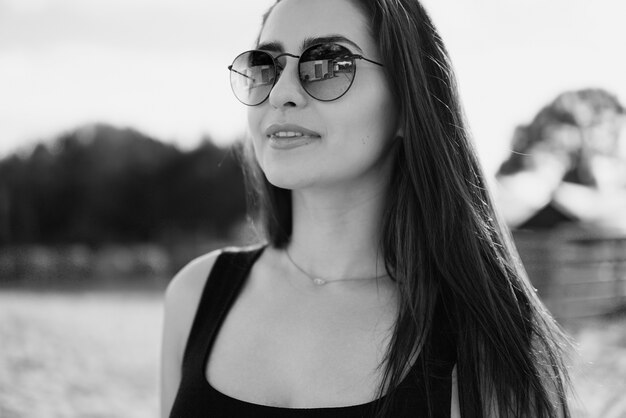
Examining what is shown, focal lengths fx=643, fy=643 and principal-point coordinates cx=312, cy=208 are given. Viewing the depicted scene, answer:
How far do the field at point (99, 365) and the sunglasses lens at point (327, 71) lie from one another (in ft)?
3.76

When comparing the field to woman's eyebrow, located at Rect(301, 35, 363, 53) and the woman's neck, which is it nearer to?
the woman's neck

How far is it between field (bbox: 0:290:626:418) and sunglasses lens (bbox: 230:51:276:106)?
125 cm

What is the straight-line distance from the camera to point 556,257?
8.87 meters

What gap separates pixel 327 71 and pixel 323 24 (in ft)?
0.42

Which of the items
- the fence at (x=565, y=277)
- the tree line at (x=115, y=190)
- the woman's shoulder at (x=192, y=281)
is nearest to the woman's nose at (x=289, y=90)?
the woman's shoulder at (x=192, y=281)

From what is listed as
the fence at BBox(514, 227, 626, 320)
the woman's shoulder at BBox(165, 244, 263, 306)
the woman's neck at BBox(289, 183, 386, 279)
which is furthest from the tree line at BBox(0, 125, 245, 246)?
the woman's neck at BBox(289, 183, 386, 279)

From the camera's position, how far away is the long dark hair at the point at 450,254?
56.7 inches

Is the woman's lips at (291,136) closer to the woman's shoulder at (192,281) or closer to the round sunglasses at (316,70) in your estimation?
the round sunglasses at (316,70)

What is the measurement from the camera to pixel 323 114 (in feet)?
4.95

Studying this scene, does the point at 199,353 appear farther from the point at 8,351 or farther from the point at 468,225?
the point at 8,351

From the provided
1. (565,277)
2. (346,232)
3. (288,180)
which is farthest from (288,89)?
(565,277)

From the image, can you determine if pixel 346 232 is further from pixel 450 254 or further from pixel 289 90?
pixel 289 90

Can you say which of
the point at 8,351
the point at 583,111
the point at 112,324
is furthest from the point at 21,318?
the point at 583,111

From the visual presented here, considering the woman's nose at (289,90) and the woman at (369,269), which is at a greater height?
the woman's nose at (289,90)
